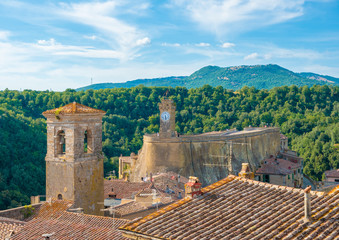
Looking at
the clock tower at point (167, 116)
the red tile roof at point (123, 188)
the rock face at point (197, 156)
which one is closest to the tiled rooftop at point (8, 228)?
the red tile roof at point (123, 188)

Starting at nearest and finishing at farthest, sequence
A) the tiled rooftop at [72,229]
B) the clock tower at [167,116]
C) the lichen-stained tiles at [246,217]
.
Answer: the lichen-stained tiles at [246,217] → the tiled rooftop at [72,229] → the clock tower at [167,116]

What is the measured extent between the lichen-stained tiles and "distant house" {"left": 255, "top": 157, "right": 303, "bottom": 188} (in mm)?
25917

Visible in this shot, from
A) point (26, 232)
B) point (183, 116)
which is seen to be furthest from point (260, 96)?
point (26, 232)

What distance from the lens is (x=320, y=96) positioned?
252 ft

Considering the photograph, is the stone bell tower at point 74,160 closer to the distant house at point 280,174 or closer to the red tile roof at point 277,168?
the distant house at point 280,174

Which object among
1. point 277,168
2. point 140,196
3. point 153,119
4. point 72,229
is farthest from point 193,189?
point 153,119

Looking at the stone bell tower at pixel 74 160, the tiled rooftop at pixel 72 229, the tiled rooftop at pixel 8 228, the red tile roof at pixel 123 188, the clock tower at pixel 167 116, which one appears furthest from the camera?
the clock tower at pixel 167 116

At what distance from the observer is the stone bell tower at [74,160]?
18.2 m

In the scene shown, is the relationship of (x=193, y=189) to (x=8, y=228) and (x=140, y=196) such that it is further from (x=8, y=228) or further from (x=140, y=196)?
(x=140, y=196)

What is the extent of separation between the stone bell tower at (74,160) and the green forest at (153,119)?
68.4ft

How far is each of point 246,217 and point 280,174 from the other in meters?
27.3

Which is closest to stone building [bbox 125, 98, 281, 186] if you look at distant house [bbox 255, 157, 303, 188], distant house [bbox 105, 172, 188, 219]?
distant house [bbox 255, 157, 303, 188]

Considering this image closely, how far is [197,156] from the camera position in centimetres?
3412

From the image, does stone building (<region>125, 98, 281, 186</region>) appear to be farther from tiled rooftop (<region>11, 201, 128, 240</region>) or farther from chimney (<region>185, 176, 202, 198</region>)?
chimney (<region>185, 176, 202, 198</region>)
